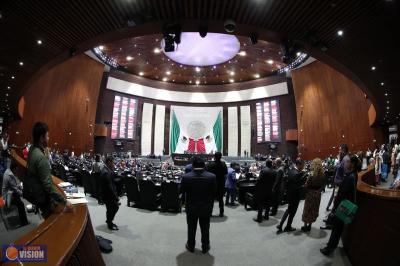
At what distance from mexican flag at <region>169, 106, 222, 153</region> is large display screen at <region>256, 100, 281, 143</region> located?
166 inches

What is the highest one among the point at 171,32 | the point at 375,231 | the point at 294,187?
the point at 171,32

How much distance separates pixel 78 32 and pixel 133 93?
63.3 ft

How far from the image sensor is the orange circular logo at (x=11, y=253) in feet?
4.09

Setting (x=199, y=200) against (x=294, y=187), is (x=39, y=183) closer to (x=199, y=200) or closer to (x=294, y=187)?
(x=199, y=200)

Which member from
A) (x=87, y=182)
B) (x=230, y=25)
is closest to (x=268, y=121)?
(x=87, y=182)

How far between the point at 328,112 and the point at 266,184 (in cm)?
1651

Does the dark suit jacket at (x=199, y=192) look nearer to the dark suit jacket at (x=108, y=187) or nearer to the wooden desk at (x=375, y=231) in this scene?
the dark suit jacket at (x=108, y=187)

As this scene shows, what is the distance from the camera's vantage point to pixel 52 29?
6934mm

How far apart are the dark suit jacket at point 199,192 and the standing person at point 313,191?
7.50 ft

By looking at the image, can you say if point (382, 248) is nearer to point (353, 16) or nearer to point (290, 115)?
point (353, 16)

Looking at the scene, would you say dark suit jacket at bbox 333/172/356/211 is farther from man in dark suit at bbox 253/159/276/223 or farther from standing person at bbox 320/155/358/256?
man in dark suit at bbox 253/159/276/223

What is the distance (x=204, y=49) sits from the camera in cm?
2211

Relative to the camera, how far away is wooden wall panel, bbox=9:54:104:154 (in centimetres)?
1772

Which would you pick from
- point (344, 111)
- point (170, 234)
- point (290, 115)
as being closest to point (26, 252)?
point (170, 234)
